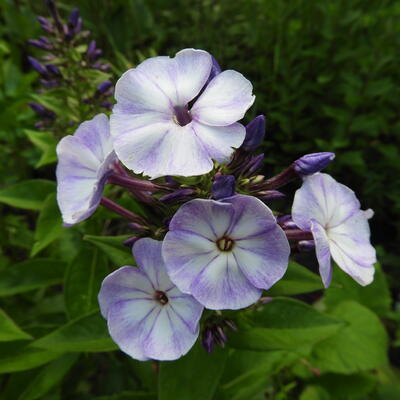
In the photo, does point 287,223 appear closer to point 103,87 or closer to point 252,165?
point 252,165

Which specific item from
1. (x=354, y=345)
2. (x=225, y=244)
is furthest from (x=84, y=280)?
(x=354, y=345)

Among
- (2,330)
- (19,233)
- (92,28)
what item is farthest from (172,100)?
(92,28)

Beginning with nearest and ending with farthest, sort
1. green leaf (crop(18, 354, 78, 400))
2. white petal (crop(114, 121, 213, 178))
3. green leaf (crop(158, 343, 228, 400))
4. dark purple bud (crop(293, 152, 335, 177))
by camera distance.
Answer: white petal (crop(114, 121, 213, 178)), dark purple bud (crop(293, 152, 335, 177)), green leaf (crop(158, 343, 228, 400)), green leaf (crop(18, 354, 78, 400))

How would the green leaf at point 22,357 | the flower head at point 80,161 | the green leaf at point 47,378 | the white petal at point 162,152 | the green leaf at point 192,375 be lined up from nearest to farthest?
the white petal at point 162,152
the flower head at point 80,161
the green leaf at point 192,375
the green leaf at point 22,357
the green leaf at point 47,378

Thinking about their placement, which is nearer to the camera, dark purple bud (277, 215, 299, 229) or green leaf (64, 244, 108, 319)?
dark purple bud (277, 215, 299, 229)

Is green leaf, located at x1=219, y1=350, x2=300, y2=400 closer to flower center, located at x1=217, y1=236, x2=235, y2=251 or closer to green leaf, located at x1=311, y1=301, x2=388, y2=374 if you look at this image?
green leaf, located at x1=311, y1=301, x2=388, y2=374

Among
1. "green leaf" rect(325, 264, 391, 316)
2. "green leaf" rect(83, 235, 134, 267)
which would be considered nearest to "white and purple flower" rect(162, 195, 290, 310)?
"green leaf" rect(83, 235, 134, 267)

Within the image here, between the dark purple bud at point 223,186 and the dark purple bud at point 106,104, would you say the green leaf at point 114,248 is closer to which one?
the dark purple bud at point 223,186

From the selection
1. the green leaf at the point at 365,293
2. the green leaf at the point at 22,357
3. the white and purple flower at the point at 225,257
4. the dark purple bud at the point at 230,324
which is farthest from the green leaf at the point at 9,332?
the green leaf at the point at 365,293
